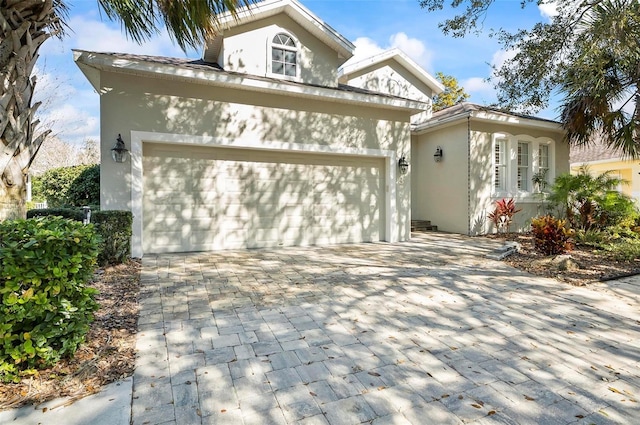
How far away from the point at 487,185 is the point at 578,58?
212 inches

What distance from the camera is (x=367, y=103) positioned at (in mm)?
9000

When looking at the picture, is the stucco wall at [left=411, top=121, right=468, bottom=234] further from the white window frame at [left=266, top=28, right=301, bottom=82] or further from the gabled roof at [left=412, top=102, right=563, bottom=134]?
the white window frame at [left=266, top=28, right=301, bottom=82]

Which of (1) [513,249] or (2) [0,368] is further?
(1) [513,249]

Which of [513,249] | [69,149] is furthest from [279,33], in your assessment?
[69,149]

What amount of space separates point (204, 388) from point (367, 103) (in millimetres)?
8001

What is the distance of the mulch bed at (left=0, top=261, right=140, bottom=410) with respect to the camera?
236 cm

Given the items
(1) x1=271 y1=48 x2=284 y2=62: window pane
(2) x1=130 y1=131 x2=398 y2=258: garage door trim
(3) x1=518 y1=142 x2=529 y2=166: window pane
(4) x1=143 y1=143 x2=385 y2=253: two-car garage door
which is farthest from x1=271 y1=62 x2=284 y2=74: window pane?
(3) x1=518 y1=142 x2=529 y2=166: window pane

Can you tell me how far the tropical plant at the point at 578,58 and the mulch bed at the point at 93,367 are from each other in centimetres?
794

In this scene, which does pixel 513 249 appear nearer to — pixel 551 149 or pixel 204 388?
pixel 551 149

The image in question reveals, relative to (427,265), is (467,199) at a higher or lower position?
higher

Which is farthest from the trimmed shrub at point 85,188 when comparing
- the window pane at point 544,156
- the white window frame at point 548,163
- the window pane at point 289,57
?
the window pane at point 544,156

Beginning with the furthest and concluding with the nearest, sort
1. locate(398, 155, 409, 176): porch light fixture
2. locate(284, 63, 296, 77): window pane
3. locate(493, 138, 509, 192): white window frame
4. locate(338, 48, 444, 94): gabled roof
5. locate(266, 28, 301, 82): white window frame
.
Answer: locate(338, 48, 444, 94): gabled roof, locate(493, 138, 509, 192): white window frame, locate(398, 155, 409, 176): porch light fixture, locate(284, 63, 296, 77): window pane, locate(266, 28, 301, 82): white window frame

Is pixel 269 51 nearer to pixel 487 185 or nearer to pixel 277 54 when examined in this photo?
pixel 277 54

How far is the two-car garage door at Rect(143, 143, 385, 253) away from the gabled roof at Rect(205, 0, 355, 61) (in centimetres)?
306
